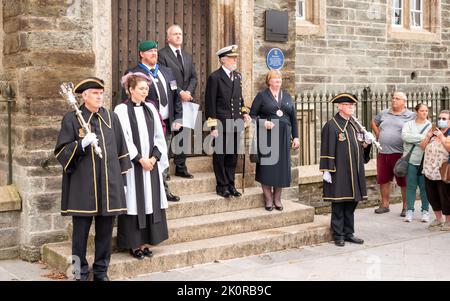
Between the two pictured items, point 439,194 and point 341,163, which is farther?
point 439,194

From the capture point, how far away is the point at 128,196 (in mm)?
6207

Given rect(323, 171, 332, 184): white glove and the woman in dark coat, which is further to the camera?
the woman in dark coat

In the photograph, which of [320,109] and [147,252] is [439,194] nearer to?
[320,109]

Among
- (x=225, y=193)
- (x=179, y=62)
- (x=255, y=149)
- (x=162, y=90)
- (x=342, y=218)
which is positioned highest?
(x=179, y=62)

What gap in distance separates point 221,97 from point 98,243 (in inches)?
106

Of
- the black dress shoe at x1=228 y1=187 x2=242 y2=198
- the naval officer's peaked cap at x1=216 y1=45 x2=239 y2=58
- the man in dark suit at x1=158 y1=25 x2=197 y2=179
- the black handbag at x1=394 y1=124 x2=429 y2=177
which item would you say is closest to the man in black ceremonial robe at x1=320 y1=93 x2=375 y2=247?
the black dress shoe at x1=228 y1=187 x2=242 y2=198

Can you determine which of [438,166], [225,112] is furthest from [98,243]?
[438,166]

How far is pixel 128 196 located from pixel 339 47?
904 cm

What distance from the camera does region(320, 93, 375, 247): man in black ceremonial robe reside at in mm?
7582

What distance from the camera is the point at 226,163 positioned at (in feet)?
26.0

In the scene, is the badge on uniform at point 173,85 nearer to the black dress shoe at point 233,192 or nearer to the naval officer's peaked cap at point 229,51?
the naval officer's peaked cap at point 229,51

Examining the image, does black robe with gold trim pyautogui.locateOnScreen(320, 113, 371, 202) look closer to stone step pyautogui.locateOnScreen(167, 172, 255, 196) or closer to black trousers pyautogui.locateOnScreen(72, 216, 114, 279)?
stone step pyautogui.locateOnScreen(167, 172, 255, 196)
